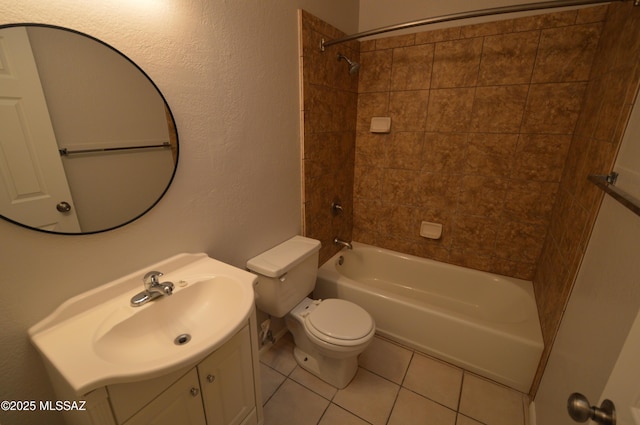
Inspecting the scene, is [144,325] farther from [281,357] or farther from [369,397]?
[369,397]

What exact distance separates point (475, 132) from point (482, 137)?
0.06m

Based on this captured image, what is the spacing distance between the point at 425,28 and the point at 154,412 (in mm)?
2535

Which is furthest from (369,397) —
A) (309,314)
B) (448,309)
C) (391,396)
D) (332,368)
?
(448,309)

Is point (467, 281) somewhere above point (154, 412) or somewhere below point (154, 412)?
below

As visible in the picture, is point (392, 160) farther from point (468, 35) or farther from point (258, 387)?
point (258, 387)

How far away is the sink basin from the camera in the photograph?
702mm

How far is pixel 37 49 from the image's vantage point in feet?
2.48

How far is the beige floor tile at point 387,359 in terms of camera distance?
169 centimetres

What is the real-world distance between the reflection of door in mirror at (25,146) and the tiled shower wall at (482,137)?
3.97ft

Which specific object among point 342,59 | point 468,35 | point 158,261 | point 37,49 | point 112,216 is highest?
point 468,35

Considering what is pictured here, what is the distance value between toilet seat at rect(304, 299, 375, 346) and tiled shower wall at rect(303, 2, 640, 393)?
613 millimetres

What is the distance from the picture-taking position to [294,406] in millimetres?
1491

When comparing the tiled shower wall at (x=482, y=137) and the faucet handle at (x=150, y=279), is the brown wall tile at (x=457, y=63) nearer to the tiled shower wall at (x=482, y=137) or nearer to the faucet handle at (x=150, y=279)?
the tiled shower wall at (x=482, y=137)

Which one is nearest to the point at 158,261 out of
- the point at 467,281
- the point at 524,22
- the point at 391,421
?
the point at 391,421
